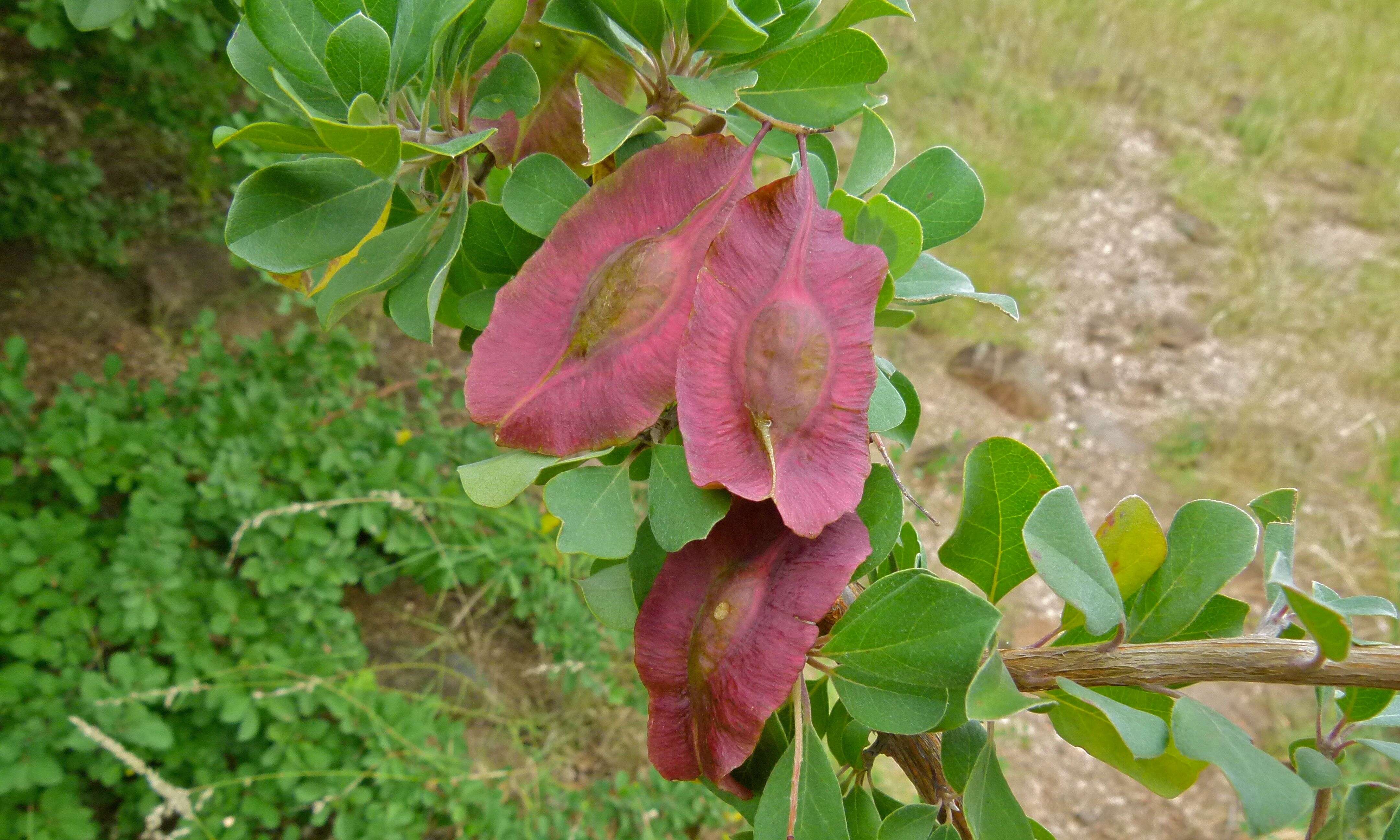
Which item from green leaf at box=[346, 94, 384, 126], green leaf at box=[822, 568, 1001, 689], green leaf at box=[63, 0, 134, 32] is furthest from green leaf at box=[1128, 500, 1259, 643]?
green leaf at box=[63, 0, 134, 32]

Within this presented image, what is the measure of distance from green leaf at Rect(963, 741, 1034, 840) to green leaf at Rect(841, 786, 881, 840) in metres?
0.07

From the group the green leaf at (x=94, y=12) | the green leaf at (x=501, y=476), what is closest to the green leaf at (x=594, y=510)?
the green leaf at (x=501, y=476)

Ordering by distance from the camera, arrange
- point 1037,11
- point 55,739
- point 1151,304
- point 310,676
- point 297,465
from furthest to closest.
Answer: point 1037,11 < point 1151,304 < point 297,465 < point 310,676 < point 55,739

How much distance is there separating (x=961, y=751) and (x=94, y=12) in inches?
28.0

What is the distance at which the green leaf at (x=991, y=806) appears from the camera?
1.46 ft

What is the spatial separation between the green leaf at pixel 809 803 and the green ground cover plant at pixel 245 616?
1.00m

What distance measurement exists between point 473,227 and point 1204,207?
4.13 m

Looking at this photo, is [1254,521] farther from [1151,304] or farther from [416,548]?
[1151,304]

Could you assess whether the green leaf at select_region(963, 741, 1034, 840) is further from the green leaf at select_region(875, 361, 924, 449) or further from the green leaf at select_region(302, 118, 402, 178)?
the green leaf at select_region(302, 118, 402, 178)

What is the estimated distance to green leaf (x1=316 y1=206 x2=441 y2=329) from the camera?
1.68 ft

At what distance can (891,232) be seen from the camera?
0.47 m

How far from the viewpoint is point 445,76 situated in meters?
0.48

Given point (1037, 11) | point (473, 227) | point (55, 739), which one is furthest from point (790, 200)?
point (1037, 11)

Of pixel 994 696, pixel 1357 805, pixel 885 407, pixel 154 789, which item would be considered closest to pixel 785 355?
pixel 885 407
